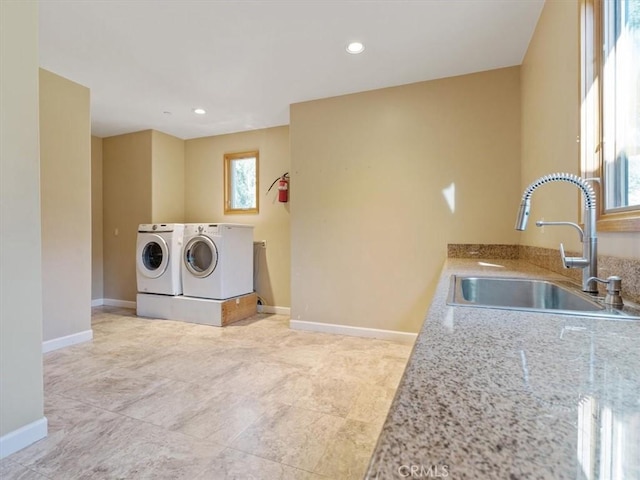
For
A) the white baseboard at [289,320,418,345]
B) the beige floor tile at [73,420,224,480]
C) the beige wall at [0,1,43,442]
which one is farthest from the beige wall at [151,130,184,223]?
the beige floor tile at [73,420,224,480]

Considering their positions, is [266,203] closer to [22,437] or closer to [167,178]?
[167,178]

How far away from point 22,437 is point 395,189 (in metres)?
3.08

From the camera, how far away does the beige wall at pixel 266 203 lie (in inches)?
172

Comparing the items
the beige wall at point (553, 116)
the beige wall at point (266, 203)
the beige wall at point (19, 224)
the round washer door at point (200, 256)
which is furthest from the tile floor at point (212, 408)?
the beige wall at point (553, 116)

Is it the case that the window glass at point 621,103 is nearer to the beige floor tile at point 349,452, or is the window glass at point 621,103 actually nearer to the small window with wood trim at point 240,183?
the beige floor tile at point 349,452

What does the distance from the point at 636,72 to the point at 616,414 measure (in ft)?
4.57

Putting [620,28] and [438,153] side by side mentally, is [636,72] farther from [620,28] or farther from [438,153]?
[438,153]

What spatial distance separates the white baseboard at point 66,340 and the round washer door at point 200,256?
3.89ft

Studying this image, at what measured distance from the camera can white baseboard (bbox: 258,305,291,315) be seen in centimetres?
430

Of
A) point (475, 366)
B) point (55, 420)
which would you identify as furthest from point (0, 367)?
point (475, 366)

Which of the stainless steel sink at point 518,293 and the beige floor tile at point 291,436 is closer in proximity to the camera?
the stainless steel sink at point 518,293

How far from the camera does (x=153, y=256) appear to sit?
4.35m

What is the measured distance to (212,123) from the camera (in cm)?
427

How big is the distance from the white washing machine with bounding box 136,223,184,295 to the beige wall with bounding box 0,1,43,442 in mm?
2337
